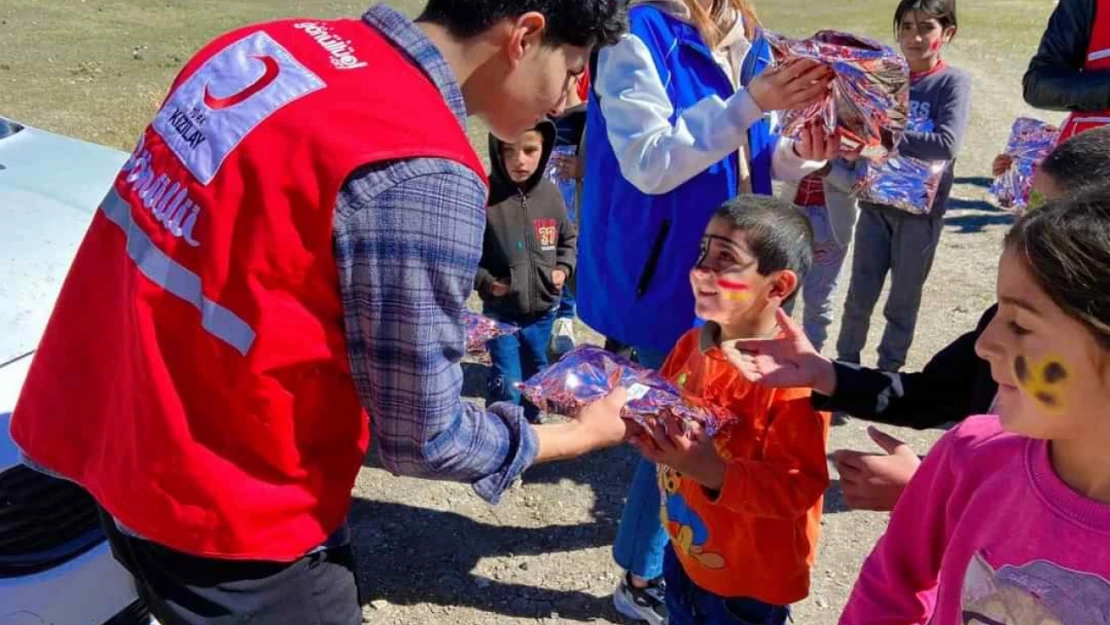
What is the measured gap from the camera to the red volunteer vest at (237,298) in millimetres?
1533

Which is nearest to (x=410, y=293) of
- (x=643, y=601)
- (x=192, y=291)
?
(x=192, y=291)

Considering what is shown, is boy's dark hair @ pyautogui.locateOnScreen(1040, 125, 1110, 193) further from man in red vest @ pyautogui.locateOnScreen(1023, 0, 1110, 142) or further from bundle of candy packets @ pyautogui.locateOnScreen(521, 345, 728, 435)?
man in red vest @ pyautogui.locateOnScreen(1023, 0, 1110, 142)

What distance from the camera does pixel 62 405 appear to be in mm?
1844

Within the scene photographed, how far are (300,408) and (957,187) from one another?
8333 mm

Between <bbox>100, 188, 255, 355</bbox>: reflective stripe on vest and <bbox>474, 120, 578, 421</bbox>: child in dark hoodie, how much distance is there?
8.75 feet

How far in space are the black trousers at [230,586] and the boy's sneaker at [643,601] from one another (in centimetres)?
166

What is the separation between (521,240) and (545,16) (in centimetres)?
261

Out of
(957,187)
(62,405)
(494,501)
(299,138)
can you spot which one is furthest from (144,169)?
(957,187)

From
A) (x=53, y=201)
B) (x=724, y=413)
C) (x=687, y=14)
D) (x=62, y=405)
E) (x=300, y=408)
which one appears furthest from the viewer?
(x=53, y=201)

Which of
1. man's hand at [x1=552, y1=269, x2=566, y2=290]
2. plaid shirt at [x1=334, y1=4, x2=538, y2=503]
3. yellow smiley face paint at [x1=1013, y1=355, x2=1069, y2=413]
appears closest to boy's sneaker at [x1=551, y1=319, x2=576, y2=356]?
man's hand at [x1=552, y1=269, x2=566, y2=290]

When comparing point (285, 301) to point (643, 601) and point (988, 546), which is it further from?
point (643, 601)

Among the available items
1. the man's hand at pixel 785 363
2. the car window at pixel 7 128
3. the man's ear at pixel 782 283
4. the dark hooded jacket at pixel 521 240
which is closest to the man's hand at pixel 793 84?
the man's ear at pixel 782 283

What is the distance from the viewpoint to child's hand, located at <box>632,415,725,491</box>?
2.29 m

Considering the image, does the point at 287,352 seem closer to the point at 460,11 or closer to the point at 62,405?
the point at 62,405
